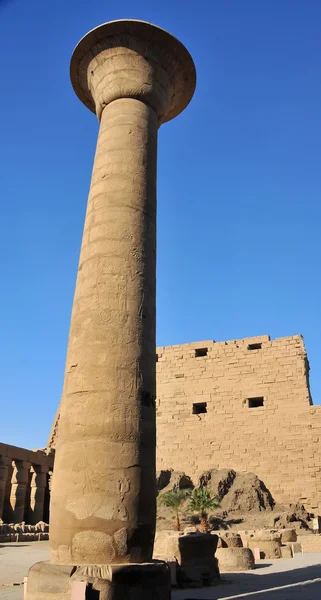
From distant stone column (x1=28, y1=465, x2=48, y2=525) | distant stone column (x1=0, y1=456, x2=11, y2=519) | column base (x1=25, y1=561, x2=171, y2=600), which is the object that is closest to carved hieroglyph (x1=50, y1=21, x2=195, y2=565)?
column base (x1=25, y1=561, x2=171, y2=600)

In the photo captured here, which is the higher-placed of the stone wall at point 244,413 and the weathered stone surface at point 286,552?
the stone wall at point 244,413

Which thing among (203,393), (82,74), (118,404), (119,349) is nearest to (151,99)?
(82,74)

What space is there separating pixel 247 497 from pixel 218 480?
1.45 metres

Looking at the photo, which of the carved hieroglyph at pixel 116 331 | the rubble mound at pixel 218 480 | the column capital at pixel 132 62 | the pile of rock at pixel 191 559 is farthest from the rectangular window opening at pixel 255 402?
the carved hieroglyph at pixel 116 331

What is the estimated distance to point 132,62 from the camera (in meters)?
5.87

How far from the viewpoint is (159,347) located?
26.0 m

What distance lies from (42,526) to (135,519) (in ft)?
51.3

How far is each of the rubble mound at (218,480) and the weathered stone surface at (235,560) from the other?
39.6 feet

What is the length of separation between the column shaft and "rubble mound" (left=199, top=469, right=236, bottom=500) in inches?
713

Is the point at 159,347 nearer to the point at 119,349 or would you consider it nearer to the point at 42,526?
the point at 42,526

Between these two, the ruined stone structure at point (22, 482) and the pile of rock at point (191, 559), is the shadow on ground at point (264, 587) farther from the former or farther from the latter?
the ruined stone structure at point (22, 482)

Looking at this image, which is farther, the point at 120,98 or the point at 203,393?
the point at 203,393

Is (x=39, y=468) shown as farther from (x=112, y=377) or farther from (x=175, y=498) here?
(x=112, y=377)

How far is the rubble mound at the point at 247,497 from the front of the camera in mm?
20375
